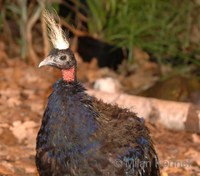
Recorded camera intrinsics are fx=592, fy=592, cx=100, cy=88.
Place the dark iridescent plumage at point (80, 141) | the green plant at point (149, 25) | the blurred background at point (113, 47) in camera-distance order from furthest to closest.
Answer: the green plant at point (149, 25) → the blurred background at point (113, 47) → the dark iridescent plumage at point (80, 141)

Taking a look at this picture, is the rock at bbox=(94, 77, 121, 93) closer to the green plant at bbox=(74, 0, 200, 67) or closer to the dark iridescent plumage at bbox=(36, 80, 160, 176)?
the green plant at bbox=(74, 0, 200, 67)

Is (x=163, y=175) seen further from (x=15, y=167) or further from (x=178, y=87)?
(x=178, y=87)

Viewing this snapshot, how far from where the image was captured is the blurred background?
7.97 metres

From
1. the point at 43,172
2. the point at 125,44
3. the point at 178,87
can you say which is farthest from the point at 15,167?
the point at 125,44

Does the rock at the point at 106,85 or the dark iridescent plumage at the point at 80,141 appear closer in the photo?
the dark iridescent plumage at the point at 80,141

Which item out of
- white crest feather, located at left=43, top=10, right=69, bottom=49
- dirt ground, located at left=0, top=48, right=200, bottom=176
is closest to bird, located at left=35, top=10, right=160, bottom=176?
white crest feather, located at left=43, top=10, right=69, bottom=49

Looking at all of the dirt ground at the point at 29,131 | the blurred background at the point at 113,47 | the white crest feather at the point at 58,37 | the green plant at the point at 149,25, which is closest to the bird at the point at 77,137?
the white crest feather at the point at 58,37

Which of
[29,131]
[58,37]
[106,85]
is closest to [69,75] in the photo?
[58,37]

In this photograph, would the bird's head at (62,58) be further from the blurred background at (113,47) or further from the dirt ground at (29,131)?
the blurred background at (113,47)

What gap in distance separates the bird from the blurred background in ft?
9.52

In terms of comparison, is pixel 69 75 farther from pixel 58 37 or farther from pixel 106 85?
pixel 106 85

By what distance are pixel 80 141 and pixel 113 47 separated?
4647 mm

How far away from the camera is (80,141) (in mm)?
4496

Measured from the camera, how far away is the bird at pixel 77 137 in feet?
14.7
